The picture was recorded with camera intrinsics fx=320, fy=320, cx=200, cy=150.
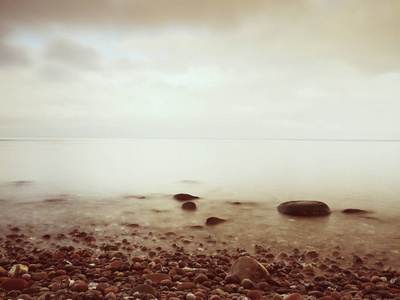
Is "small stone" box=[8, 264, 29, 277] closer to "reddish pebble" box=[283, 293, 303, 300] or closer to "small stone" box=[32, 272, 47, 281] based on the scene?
"small stone" box=[32, 272, 47, 281]

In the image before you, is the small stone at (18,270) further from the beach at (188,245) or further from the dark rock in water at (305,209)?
the dark rock in water at (305,209)

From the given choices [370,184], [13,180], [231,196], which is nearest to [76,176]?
[13,180]

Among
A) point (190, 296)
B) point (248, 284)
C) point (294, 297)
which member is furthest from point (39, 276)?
point (294, 297)

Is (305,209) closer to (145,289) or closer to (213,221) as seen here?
(213,221)

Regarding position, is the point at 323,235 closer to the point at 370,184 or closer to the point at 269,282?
the point at 269,282

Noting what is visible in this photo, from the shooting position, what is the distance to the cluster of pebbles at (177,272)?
399 cm

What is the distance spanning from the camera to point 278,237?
287 inches

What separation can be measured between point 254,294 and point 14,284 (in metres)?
3.06

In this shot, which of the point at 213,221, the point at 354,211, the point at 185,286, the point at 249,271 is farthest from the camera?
the point at 354,211

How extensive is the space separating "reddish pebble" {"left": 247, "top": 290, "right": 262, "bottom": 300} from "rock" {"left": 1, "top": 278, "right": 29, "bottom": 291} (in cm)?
285

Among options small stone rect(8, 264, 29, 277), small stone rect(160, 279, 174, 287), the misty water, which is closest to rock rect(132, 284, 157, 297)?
small stone rect(160, 279, 174, 287)

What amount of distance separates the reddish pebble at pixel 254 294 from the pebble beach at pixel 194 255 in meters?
0.01

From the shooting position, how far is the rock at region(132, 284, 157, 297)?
3.84 m

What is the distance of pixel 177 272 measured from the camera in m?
4.75
